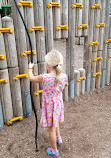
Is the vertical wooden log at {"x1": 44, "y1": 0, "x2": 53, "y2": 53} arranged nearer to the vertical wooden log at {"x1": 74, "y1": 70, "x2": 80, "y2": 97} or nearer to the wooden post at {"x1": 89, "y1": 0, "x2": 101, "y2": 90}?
the vertical wooden log at {"x1": 74, "y1": 70, "x2": 80, "y2": 97}

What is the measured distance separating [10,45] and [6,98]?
3.07ft

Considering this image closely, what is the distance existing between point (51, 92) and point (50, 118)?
0.37m

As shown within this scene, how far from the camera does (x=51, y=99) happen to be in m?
2.30

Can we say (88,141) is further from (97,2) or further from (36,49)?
(97,2)

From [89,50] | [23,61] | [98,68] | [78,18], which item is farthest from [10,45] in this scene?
[98,68]

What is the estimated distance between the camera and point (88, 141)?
2.91m

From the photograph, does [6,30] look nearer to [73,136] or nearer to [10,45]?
[10,45]

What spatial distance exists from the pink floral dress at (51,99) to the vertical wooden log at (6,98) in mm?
982

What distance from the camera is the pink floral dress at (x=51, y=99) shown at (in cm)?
221

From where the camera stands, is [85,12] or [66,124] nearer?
[66,124]

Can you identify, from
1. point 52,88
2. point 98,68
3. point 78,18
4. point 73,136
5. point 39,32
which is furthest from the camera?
point 98,68

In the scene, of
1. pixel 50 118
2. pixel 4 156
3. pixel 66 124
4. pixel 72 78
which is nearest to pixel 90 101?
pixel 72 78

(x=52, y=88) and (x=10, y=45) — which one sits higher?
(x=10, y=45)

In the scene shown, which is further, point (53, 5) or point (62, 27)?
point (62, 27)
